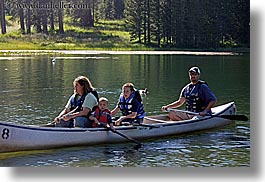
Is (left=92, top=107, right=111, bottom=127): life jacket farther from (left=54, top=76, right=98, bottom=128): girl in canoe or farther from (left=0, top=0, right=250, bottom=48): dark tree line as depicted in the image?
(left=0, top=0, right=250, bottom=48): dark tree line

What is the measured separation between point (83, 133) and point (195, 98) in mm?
1904

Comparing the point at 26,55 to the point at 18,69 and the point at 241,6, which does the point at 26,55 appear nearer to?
the point at 18,69

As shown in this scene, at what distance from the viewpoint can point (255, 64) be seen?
19.2 feet

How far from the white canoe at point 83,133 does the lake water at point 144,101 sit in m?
0.09

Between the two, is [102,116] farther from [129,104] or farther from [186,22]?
[186,22]

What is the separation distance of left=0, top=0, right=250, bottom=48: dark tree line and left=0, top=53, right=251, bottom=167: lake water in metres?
3.74

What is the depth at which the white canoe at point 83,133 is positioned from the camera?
688 cm

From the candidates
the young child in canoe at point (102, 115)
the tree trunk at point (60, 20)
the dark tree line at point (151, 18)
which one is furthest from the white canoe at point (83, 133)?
the tree trunk at point (60, 20)

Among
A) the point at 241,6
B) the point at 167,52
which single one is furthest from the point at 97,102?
the point at 167,52

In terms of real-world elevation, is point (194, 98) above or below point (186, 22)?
below

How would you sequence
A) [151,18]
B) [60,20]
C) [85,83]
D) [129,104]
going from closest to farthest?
1. [85,83]
2. [129,104]
3. [60,20]
4. [151,18]

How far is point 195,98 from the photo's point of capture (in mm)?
8680

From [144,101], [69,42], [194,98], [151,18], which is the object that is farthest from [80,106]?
[151,18]

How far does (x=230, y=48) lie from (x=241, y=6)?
13.8 ft
